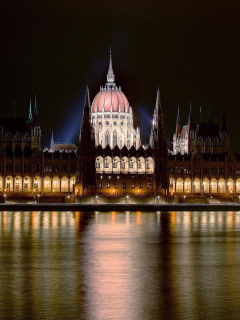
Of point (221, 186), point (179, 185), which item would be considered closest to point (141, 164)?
point (179, 185)

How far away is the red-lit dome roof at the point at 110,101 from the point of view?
169m

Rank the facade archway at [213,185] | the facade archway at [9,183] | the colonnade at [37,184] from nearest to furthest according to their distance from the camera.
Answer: the facade archway at [9,183]
the colonnade at [37,184]
the facade archway at [213,185]

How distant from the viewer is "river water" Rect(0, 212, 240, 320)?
26.8m

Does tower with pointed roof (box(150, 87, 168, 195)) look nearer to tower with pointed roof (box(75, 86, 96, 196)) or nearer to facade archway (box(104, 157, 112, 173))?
facade archway (box(104, 157, 112, 173))

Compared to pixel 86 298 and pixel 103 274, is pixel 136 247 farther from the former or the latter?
pixel 86 298

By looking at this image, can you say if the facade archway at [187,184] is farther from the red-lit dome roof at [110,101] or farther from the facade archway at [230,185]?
the red-lit dome roof at [110,101]

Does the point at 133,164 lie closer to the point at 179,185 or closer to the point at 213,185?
the point at 179,185

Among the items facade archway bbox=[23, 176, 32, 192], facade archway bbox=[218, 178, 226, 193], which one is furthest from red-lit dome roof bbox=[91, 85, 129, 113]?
facade archway bbox=[23, 176, 32, 192]

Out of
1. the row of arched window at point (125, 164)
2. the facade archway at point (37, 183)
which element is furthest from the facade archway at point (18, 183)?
the row of arched window at point (125, 164)

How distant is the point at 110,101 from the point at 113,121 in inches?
216

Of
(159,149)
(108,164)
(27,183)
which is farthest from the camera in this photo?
(159,149)

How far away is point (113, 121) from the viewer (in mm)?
167875

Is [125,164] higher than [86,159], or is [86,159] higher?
[86,159]

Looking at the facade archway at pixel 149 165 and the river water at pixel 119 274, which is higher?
the facade archway at pixel 149 165
